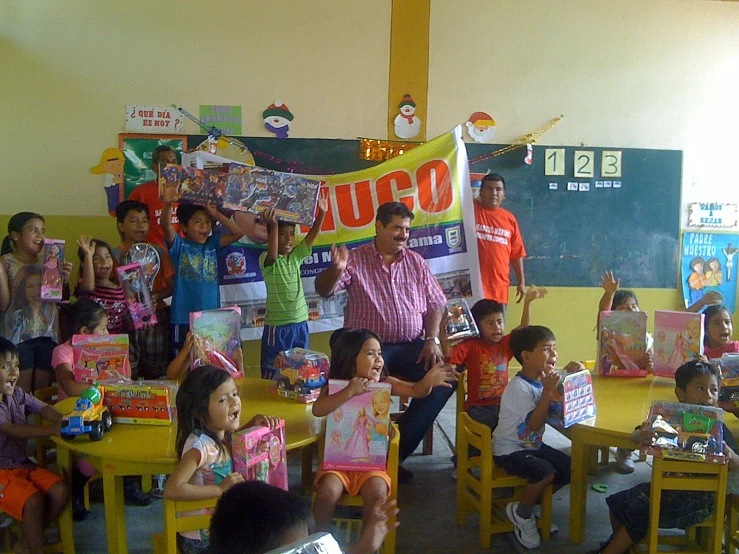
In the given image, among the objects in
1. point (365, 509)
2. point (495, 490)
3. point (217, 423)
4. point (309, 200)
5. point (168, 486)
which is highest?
point (309, 200)

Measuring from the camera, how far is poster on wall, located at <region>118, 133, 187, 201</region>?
16.6 feet

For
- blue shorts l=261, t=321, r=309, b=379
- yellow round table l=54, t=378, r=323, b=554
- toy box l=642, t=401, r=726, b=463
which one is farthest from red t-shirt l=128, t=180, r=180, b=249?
toy box l=642, t=401, r=726, b=463

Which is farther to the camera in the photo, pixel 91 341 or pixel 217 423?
pixel 91 341

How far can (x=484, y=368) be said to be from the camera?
3.19 meters

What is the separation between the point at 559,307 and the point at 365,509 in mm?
3558

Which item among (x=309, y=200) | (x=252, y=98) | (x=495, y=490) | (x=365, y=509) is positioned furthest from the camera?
(x=252, y=98)

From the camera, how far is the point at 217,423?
2068 millimetres

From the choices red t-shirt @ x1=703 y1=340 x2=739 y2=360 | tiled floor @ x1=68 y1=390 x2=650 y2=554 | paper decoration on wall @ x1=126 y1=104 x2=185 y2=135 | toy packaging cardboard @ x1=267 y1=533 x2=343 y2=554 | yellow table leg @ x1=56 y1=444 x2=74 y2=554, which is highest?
paper decoration on wall @ x1=126 y1=104 x2=185 y2=135

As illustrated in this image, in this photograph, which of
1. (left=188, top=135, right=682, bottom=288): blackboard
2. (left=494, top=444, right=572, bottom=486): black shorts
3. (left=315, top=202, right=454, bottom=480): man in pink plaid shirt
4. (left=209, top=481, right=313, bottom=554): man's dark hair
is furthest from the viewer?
(left=188, top=135, right=682, bottom=288): blackboard

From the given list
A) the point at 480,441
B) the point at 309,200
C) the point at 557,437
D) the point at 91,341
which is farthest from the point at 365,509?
the point at 557,437

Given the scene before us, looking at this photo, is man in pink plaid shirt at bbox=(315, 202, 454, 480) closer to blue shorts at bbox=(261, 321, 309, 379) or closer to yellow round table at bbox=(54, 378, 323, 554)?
blue shorts at bbox=(261, 321, 309, 379)

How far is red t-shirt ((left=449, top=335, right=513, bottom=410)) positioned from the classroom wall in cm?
223

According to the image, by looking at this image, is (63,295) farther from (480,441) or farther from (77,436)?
(480,441)

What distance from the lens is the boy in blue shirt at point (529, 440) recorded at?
264 cm
